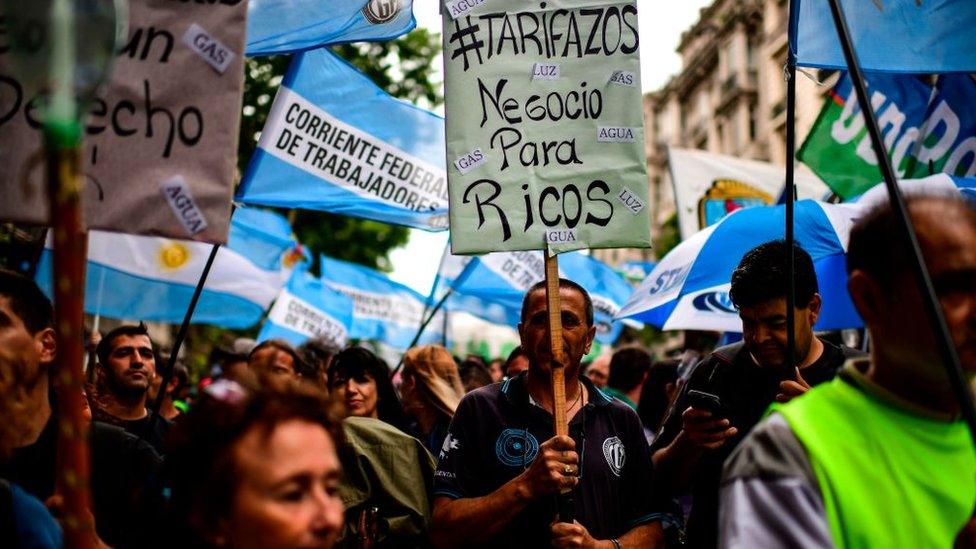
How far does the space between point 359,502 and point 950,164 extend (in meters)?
4.09

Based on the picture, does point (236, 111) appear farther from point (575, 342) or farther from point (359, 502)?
point (359, 502)

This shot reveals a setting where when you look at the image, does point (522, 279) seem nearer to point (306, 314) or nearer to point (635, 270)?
point (306, 314)

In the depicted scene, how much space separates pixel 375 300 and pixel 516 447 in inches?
368

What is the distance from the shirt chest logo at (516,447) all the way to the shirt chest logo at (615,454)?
0.24m

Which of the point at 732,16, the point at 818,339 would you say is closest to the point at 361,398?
the point at 818,339

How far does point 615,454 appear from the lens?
3.78 m

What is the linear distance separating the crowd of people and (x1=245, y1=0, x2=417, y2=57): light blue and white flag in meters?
1.52

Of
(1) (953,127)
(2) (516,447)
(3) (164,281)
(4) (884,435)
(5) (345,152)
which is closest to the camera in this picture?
(4) (884,435)

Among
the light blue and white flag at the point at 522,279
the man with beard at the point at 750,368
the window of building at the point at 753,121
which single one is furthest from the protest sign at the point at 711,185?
the window of building at the point at 753,121

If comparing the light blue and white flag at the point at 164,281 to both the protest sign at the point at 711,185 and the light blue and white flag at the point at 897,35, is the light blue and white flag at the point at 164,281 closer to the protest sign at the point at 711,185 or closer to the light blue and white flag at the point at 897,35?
the protest sign at the point at 711,185

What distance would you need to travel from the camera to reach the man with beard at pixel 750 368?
386 cm

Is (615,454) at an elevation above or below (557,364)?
below

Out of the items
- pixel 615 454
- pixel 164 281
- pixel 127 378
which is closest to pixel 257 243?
pixel 164 281

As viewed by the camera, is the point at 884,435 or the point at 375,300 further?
the point at 375,300
